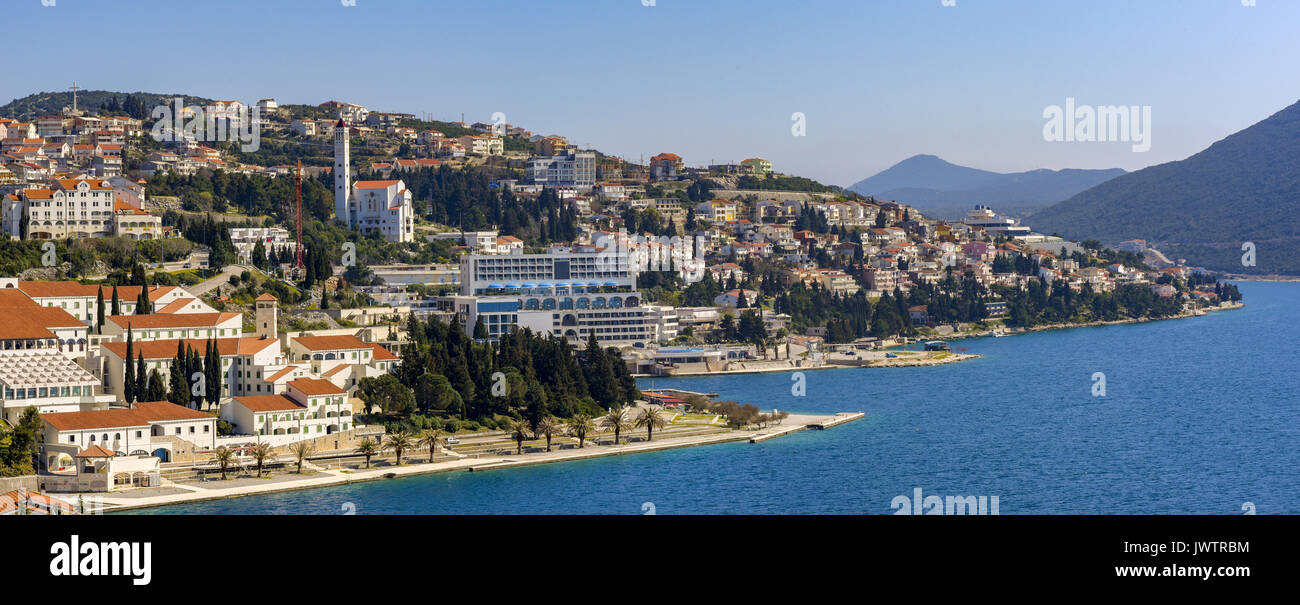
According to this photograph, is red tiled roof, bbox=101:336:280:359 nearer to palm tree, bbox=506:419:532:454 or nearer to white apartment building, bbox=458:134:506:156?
palm tree, bbox=506:419:532:454

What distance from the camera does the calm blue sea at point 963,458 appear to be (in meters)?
17.6

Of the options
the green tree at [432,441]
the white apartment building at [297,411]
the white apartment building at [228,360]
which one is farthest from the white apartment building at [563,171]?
the white apartment building at [297,411]

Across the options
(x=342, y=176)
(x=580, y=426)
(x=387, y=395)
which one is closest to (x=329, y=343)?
(x=387, y=395)

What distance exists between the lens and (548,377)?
79.6ft

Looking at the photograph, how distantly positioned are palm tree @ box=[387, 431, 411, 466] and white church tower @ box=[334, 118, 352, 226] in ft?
69.2

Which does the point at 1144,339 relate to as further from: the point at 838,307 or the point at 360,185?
the point at 360,185

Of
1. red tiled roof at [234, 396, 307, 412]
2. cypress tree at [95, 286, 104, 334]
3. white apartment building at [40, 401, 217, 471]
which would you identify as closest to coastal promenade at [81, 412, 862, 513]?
white apartment building at [40, 401, 217, 471]

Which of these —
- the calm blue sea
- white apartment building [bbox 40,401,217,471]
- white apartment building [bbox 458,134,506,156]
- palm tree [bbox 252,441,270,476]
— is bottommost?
the calm blue sea

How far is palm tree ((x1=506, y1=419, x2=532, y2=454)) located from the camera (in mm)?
20812

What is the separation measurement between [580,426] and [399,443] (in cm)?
341

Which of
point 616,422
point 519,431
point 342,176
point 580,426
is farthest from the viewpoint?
point 342,176

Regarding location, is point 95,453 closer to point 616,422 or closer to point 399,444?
point 399,444

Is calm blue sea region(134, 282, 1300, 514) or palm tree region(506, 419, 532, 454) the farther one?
palm tree region(506, 419, 532, 454)

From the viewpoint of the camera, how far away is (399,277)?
36062 mm
